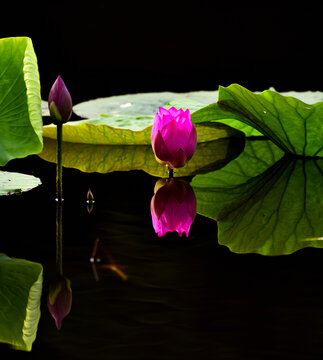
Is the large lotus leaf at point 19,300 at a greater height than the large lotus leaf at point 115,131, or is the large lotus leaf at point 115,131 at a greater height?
the large lotus leaf at point 19,300

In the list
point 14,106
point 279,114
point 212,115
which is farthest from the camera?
point 212,115

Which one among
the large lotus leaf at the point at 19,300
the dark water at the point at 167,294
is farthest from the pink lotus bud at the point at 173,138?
the large lotus leaf at the point at 19,300

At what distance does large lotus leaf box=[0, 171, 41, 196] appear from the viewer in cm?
109

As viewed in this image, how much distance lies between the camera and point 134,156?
1579 mm

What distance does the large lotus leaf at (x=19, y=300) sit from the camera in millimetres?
484

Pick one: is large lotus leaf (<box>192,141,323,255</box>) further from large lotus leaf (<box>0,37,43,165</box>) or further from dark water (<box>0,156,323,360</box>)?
large lotus leaf (<box>0,37,43,165</box>)

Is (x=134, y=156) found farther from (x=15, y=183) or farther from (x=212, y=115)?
(x=15, y=183)

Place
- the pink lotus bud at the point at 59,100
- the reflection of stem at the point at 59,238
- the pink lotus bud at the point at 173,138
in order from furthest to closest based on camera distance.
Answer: the pink lotus bud at the point at 173,138 → the pink lotus bud at the point at 59,100 → the reflection of stem at the point at 59,238

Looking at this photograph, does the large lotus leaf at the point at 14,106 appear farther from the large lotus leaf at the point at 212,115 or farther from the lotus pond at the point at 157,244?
A: the large lotus leaf at the point at 212,115

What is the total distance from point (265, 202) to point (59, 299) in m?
0.51

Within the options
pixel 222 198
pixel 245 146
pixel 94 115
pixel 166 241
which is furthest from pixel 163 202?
pixel 94 115

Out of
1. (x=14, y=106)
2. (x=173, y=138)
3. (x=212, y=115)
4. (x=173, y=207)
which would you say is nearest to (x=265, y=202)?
(x=173, y=207)

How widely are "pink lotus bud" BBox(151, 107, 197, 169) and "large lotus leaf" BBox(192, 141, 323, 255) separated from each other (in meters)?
0.06

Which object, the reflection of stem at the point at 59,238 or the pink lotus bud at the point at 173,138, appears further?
the pink lotus bud at the point at 173,138
